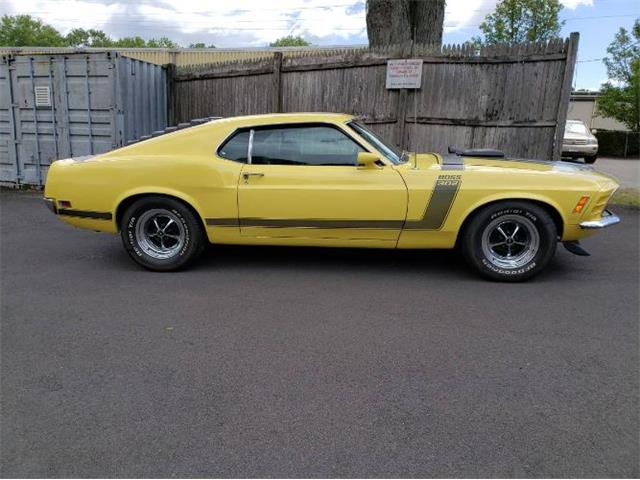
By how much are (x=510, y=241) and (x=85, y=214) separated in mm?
4043

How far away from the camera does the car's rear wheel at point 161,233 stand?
16.8 feet

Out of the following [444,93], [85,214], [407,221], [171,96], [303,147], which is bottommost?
[85,214]

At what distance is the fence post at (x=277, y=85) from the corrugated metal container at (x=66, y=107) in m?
2.46

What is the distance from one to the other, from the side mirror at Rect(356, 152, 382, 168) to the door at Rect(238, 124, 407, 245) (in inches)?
2.1

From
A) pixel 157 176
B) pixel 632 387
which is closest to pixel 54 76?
pixel 157 176

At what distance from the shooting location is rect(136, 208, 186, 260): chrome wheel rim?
17.0 ft

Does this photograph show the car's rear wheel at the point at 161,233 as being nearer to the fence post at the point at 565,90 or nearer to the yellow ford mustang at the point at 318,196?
the yellow ford mustang at the point at 318,196

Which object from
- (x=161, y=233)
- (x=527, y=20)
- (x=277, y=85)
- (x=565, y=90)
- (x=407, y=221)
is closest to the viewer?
(x=407, y=221)

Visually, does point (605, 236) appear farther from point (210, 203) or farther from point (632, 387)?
point (210, 203)

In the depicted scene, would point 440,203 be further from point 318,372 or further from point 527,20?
point 527,20

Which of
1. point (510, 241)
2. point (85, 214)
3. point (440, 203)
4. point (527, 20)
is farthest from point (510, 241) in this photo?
point (527, 20)

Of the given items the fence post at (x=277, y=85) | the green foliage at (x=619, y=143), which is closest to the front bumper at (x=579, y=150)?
the green foliage at (x=619, y=143)

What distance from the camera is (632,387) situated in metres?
2.98

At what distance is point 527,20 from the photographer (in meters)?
28.6
